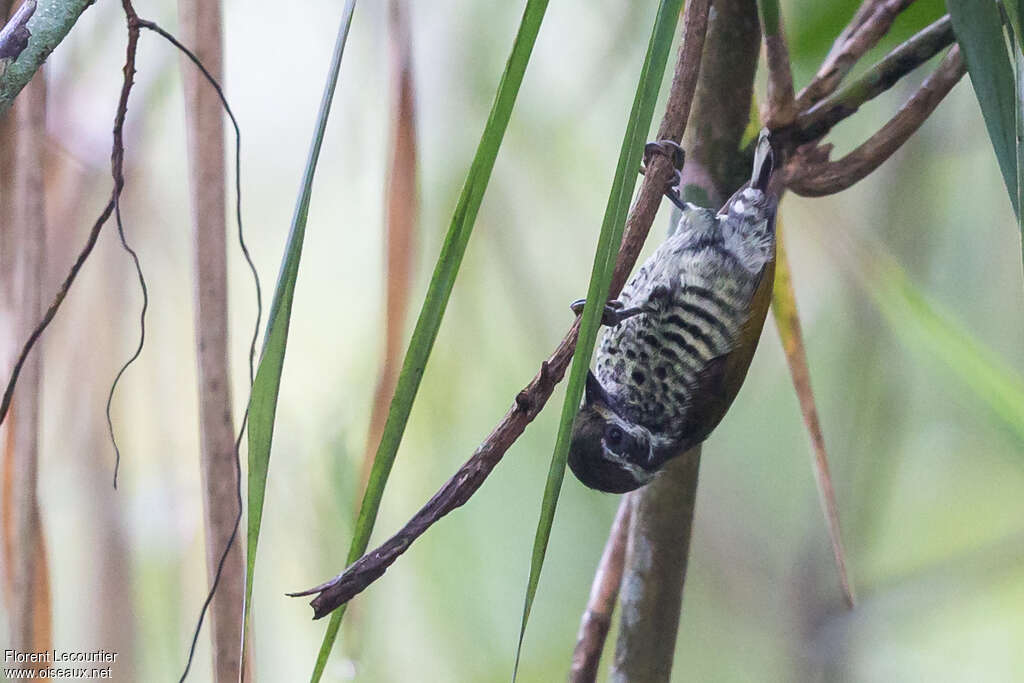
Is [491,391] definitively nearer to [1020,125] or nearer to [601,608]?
[601,608]

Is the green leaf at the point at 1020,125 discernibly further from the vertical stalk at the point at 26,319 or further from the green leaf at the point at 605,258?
the vertical stalk at the point at 26,319

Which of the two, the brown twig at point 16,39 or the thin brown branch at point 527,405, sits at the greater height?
the brown twig at point 16,39

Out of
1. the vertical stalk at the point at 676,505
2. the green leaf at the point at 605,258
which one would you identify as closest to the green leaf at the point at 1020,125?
the green leaf at the point at 605,258

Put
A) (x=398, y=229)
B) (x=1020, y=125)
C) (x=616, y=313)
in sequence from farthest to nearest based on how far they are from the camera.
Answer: (x=398, y=229)
(x=616, y=313)
(x=1020, y=125)

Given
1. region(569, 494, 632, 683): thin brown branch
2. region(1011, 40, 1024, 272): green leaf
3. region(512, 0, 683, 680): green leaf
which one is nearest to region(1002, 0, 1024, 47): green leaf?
region(1011, 40, 1024, 272): green leaf

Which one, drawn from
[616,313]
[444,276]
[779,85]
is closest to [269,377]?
[444,276]

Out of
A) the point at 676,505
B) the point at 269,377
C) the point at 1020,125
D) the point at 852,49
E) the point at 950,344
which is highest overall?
the point at 852,49

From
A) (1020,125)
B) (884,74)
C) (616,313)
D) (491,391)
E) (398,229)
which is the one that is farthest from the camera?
(491,391)
